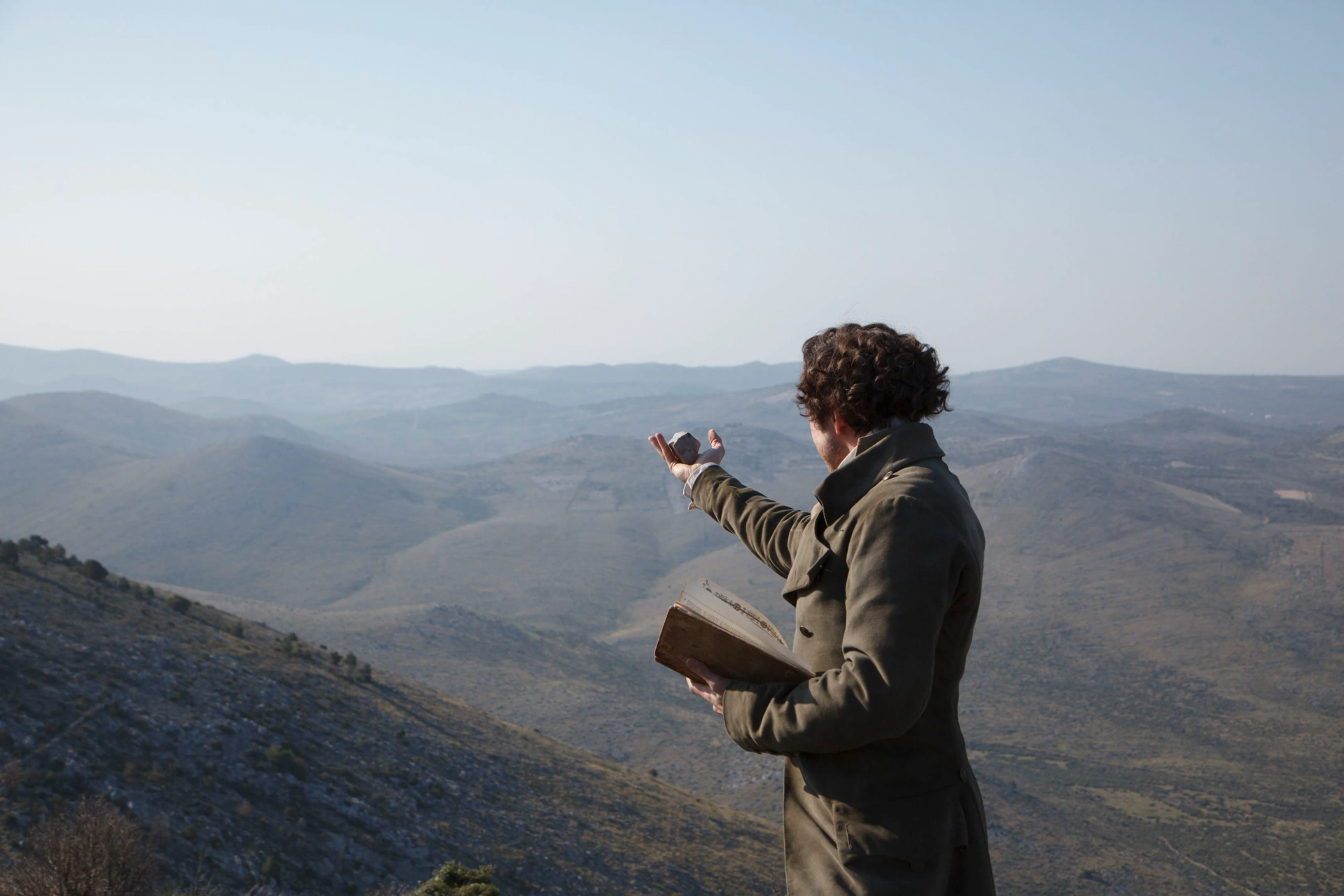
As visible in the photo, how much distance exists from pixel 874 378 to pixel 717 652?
33.3 inches

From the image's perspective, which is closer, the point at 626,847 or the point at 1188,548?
the point at 626,847

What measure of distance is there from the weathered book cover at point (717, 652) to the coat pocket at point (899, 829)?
1.21 feet

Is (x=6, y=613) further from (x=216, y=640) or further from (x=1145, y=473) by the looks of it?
(x=1145, y=473)

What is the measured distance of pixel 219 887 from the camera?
383 inches

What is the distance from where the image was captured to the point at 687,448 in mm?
3557

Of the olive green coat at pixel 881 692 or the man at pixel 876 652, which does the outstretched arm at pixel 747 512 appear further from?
the olive green coat at pixel 881 692

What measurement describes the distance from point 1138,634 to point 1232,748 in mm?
15269

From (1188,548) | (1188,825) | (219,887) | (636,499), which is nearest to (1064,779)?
(1188,825)

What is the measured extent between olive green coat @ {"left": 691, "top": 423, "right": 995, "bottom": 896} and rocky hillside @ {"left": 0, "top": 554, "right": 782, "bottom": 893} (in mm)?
9434

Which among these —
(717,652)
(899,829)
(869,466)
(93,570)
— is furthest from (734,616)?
(93,570)

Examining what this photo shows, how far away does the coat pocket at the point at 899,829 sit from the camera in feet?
7.49

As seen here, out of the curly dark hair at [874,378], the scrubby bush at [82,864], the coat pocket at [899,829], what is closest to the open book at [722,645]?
the coat pocket at [899,829]

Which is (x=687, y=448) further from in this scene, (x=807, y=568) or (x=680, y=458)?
(x=807, y=568)

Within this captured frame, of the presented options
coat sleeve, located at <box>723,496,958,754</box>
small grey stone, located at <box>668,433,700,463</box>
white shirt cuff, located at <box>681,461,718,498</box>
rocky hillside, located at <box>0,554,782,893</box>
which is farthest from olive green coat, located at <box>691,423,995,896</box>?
rocky hillside, located at <box>0,554,782,893</box>
